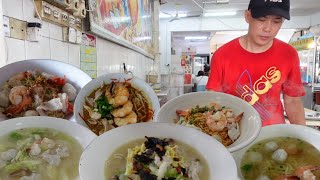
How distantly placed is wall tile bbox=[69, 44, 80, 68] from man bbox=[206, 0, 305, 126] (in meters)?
1.01

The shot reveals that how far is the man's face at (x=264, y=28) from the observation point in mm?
1075

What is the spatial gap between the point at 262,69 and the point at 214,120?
1.41 ft

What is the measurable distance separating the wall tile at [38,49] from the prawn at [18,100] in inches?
19.7

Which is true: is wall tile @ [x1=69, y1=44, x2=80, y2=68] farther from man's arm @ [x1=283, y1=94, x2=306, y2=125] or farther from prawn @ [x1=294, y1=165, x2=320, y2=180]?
prawn @ [x1=294, y1=165, x2=320, y2=180]

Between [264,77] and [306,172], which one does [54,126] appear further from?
[264,77]

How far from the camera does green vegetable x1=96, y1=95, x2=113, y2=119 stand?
35.6 inches

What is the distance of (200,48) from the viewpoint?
18.8m

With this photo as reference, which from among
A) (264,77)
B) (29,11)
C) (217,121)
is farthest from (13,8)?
(264,77)

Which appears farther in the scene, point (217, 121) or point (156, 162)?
point (217, 121)

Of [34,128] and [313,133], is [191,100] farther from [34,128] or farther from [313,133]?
[34,128]

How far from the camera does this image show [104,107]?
3.00 feet

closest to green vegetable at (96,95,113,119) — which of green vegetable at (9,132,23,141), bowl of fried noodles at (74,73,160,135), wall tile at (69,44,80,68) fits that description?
bowl of fried noodles at (74,73,160,135)

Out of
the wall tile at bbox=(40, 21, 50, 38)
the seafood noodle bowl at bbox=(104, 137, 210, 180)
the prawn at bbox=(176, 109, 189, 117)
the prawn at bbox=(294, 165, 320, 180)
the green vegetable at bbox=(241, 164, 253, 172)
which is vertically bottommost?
the green vegetable at bbox=(241, 164, 253, 172)

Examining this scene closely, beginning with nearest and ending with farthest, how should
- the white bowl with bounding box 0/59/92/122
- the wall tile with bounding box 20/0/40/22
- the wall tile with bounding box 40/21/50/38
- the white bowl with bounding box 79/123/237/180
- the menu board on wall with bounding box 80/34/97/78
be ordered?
the white bowl with bounding box 79/123/237/180
the white bowl with bounding box 0/59/92/122
the wall tile with bounding box 20/0/40/22
the wall tile with bounding box 40/21/50/38
the menu board on wall with bounding box 80/34/97/78
